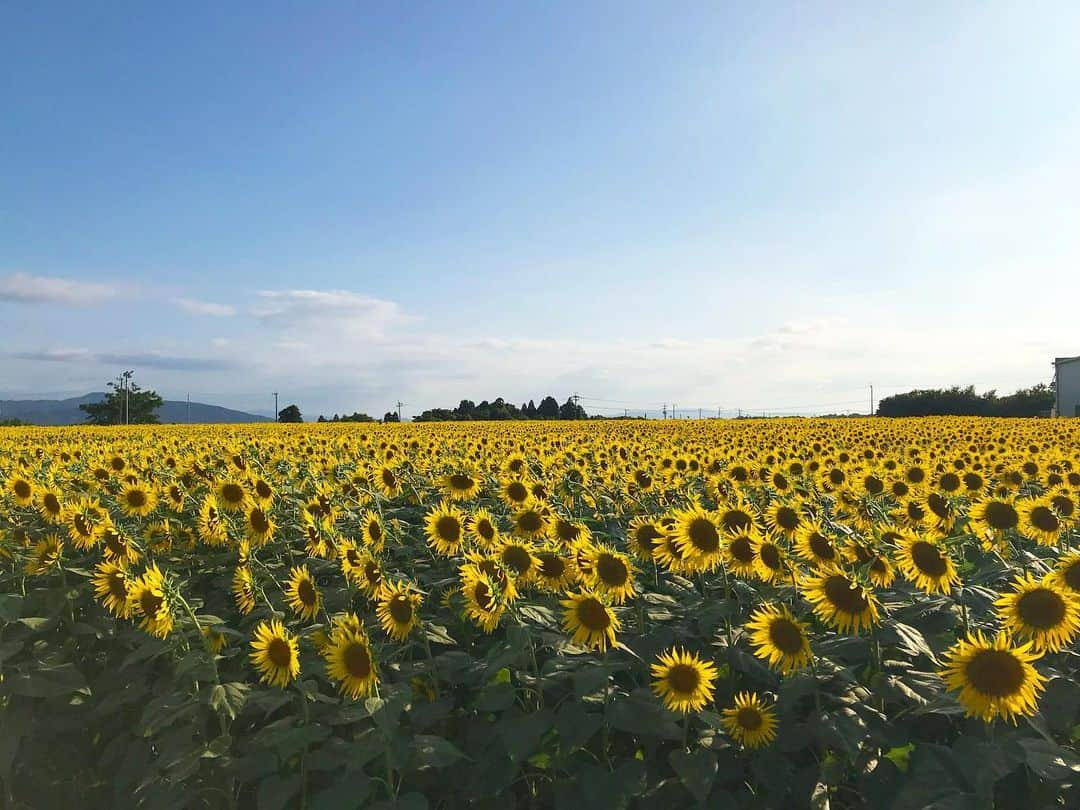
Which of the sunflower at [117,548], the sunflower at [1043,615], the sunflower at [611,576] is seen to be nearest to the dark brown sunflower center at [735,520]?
the sunflower at [611,576]

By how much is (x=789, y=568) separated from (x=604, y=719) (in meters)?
1.26

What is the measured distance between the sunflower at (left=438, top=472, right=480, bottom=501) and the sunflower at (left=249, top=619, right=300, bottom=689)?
2345 millimetres

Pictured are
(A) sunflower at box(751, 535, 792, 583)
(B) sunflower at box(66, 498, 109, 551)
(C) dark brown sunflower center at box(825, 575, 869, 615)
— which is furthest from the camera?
(B) sunflower at box(66, 498, 109, 551)

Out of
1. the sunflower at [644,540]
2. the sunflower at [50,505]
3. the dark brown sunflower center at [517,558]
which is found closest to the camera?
the dark brown sunflower center at [517,558]

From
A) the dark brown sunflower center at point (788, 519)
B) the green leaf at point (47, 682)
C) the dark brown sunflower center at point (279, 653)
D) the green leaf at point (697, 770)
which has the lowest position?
the green leaf at point (47, 682)

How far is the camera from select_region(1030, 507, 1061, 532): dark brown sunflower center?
4.58 m

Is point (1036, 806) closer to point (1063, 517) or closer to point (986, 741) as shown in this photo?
point (986, 741)

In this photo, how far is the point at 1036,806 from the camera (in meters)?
2.80

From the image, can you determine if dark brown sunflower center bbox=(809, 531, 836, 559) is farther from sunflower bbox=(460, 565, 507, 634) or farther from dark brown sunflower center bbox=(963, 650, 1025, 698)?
sunflower bbox=(460, 565, 507, 634)

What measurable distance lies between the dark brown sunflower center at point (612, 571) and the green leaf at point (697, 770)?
0.84 meters

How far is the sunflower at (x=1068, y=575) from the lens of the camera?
3348 mm

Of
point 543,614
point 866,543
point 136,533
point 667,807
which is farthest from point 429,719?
point 136,533

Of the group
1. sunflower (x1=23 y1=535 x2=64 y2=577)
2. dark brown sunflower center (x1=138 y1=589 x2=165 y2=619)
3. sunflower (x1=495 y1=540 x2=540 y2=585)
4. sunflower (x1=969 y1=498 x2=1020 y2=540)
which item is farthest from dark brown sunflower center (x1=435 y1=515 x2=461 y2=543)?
sunflower (x1=969 y1=498 x2=1020 y2=540)

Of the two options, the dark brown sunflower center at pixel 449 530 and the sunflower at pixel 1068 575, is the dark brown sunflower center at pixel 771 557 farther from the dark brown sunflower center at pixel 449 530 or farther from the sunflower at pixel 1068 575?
the dark brown sunflower center at pixel 449 530
